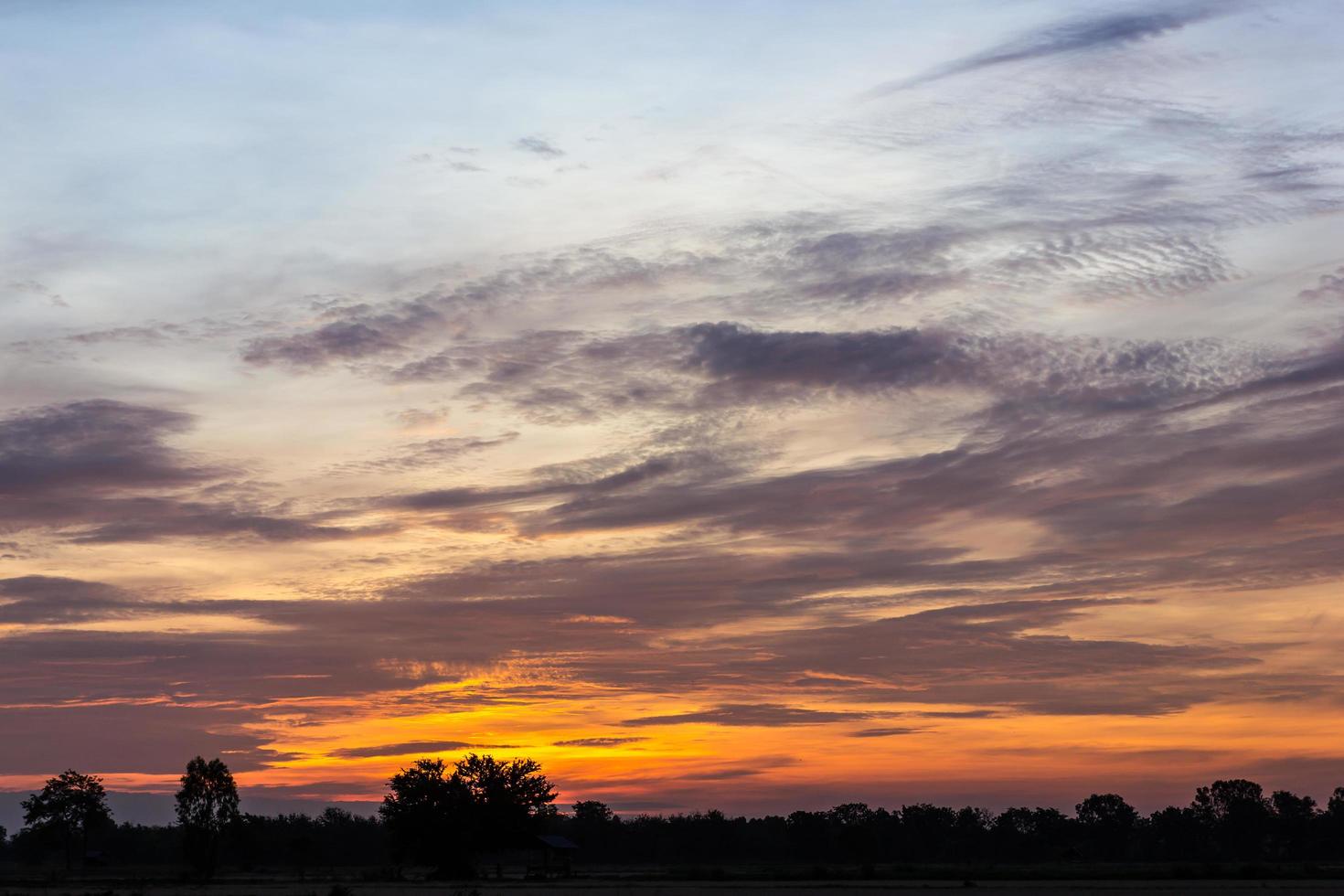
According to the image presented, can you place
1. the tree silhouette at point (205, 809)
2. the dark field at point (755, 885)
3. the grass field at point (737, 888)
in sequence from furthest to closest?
the tree silhouette at point (205, 809) → the dark field at point (755, 885) → the grass field at point (737, 888)

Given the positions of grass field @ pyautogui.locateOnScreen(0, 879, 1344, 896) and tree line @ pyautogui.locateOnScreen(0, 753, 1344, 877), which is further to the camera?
tree line @ pyautogui.locateOnScreen(0, 753, 1344, 877)

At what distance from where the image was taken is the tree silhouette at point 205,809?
107688 millimetres

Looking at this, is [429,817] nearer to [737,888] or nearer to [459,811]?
[459,811]

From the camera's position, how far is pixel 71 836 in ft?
498

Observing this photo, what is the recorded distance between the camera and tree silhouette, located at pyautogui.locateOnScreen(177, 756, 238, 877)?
107688 millimetres

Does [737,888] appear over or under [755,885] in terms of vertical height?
over

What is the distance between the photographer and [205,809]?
108 m

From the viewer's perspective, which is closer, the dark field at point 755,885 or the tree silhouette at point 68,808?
the dark field at point 755,885

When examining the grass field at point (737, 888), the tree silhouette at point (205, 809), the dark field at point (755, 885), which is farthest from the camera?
the tree silhouette at point (205, 809)

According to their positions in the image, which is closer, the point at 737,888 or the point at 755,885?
the point at 737,888

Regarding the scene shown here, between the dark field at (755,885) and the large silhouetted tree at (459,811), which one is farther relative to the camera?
the large silhouetted tree at (459,811)

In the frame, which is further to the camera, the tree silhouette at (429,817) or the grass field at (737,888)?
the tree silhouette at (429,817)

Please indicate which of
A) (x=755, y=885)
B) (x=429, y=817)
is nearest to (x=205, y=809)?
(x=429, y=817)

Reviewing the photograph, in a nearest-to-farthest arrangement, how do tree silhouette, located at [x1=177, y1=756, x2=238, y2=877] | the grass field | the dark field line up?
1. the grass field
2. the dark field
3. tree silhouette, located at [x1=177, y1=756, x2=238, y2=877]
